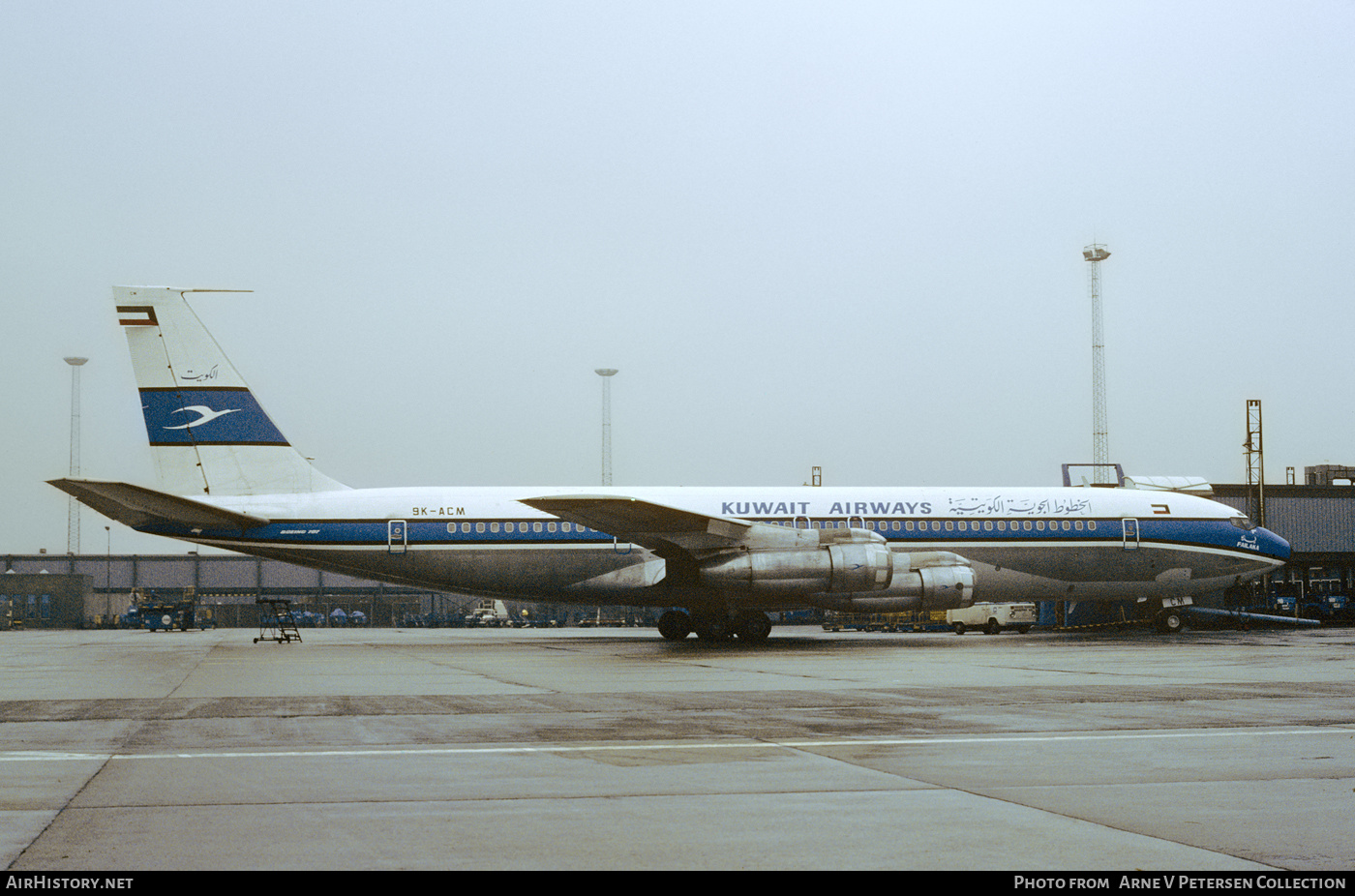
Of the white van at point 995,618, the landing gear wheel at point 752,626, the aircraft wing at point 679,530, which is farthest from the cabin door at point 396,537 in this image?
the white van at point 995,618

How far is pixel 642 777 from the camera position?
755cm

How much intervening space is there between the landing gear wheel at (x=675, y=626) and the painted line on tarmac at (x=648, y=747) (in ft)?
69.2

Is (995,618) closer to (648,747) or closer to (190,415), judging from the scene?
(190,415)

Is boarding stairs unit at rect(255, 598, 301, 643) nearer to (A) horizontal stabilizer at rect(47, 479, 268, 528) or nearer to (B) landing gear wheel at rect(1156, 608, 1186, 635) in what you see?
(A) horizontal stabilizer at rect(47, 479, 268, 528)

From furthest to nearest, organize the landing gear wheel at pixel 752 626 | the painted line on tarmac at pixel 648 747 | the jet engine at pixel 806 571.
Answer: the landing gear wheel at pixel 752 626 → the jet engine at pixel 806 571 → the painted line on tarmac at pixel 648 747

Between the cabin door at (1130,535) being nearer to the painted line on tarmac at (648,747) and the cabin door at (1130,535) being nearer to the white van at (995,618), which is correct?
the white van at (995,618)

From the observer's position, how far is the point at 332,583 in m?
90.2

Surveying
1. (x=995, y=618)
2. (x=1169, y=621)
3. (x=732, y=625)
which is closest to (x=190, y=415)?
(x=732, y=625)

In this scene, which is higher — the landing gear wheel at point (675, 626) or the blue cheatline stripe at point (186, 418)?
the blue cheatline stripe at point (186, 418)

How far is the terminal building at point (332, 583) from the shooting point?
A: 51.4m

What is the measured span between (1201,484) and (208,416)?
101 ft

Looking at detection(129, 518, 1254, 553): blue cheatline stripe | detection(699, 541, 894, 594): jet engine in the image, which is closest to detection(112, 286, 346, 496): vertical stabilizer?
detection(129, 518, 1254, 553): blue cheatline stripe
